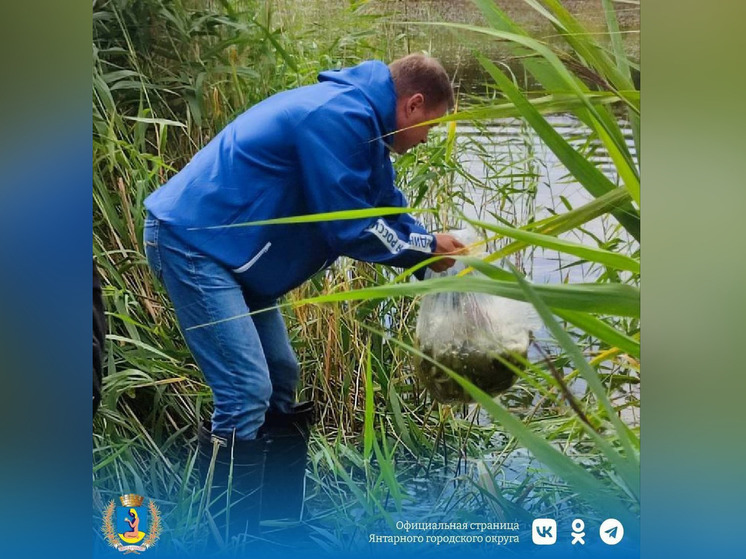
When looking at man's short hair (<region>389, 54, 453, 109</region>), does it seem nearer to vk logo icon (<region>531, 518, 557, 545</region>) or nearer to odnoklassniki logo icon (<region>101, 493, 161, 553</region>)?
vk logo icon (<region>531, 518, 557, 545</region>)

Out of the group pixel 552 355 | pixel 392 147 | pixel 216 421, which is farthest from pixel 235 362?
pixel 552 355

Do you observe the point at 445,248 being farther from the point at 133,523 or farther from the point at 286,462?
the point at 133,523

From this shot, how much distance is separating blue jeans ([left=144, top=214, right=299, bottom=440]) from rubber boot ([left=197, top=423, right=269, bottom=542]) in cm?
4

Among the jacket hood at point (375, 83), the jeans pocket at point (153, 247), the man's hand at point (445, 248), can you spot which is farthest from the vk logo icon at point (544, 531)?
the jeans pocket at point (153, 247)

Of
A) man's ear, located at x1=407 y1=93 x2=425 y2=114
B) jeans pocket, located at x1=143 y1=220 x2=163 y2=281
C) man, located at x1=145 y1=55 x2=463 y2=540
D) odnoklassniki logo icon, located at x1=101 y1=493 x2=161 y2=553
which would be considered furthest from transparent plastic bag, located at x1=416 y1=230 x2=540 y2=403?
odnoklassniki logo icon, located at x1=101 y1=493 x2=161 y2=553

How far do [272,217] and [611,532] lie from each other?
1.66 m

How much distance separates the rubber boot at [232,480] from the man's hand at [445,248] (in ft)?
2.86

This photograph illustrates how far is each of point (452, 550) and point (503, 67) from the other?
1724 mm

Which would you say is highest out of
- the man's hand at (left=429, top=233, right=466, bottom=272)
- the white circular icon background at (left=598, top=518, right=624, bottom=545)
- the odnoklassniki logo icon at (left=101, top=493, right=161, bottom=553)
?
the man's hand at (left=429, top=233, right=466, bottom=272)

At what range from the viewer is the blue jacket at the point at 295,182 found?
109 inches

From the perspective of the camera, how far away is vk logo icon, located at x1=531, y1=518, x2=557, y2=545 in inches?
115

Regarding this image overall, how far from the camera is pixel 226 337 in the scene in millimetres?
2838

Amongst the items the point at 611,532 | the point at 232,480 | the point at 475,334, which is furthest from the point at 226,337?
the point at 611,532
